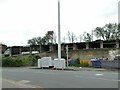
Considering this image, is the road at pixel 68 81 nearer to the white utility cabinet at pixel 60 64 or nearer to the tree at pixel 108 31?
the white utility cabinet at pixel 60 64

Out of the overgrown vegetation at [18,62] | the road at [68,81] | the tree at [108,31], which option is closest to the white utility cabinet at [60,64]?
the road at [68,81]

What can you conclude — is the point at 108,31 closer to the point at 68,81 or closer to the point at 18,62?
the point at 18,62

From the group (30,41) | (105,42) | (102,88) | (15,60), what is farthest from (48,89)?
(30,41)

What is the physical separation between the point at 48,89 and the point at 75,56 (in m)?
55.4

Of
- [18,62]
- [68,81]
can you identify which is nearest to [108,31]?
[18,62]

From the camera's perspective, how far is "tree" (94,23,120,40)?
10712 centimetres

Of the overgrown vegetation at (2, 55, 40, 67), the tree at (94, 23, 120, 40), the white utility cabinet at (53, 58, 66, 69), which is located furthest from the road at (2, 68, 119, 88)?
the tree at (94, 23, 120, 40)

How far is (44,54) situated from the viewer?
8094 centimetres

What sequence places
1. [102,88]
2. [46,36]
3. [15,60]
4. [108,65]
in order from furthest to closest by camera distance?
[46,36], [15,60], [108,65], [102,88]

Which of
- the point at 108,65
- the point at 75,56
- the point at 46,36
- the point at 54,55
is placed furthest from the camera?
the point at 46,36

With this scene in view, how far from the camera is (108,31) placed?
109625 mm

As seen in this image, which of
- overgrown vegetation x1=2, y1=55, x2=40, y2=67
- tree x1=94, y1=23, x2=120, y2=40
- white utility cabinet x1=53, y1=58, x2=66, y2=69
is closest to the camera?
white utility cabinet x1=53, y1=58, x2=66, y2=69

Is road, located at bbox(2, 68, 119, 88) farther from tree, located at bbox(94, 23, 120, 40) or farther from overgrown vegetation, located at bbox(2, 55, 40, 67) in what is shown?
tree, located at bbox(94, 23, 120, 40)

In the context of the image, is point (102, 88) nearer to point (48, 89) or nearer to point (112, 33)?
point (48, 89)
